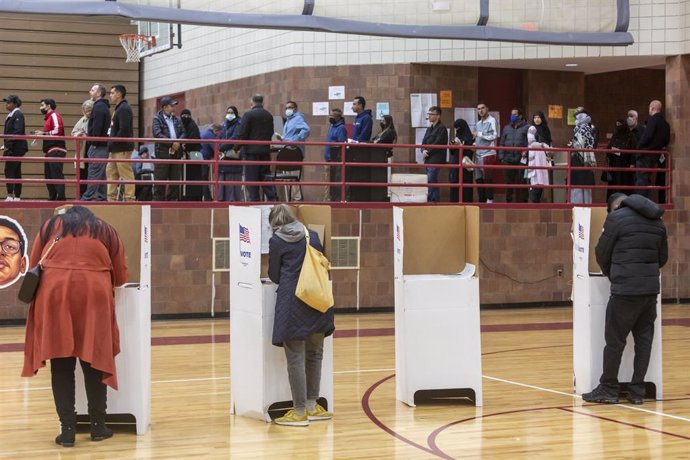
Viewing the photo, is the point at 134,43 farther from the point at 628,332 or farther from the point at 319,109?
the point at 628,332

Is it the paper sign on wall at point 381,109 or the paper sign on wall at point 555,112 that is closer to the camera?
the paper sign on wall at point 381,109

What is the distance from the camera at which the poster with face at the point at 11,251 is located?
16141 millimetres

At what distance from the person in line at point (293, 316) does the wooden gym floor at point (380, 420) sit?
1.00 feet

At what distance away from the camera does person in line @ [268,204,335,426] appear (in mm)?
8852

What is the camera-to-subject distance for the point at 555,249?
19.4m

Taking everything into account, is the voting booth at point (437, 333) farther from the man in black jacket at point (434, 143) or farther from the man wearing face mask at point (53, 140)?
the man wearing face mask at point (53, 140)

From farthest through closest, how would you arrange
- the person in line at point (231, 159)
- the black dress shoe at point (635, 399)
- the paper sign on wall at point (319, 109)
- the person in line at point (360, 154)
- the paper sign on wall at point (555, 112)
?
the paper sign on wall at point (555, 112) → the paper sign on wall at point (319, 109) → the person in line at point (231, 159) → the person in line at point (360, 154) → the black dress shoe at point (635, 399)

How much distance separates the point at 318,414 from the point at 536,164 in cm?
1112

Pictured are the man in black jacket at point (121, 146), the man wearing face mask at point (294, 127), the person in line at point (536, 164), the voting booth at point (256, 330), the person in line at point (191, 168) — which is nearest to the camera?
the voting booth at point (256, 330)

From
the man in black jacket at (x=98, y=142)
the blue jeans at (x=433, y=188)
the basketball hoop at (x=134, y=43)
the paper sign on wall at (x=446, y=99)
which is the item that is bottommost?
the blue jeans at (x=433, y=188)

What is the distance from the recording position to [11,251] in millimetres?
16172

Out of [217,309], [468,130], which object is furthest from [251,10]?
[468,130]

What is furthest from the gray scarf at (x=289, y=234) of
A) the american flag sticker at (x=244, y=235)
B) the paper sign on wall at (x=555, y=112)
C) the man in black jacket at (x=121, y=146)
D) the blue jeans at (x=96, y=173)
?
the paper sign on wall at (x=555, y=112)

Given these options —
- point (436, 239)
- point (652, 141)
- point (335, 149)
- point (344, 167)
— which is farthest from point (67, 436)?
point (652, 141)
